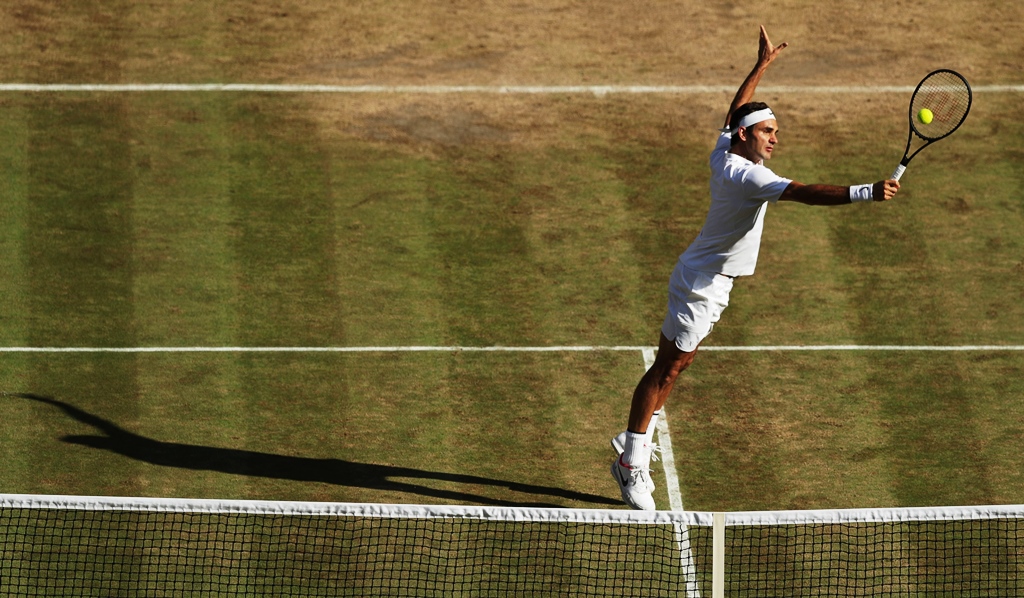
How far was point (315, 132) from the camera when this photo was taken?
49.0 feet

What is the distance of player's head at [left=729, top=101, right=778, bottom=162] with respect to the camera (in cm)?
933

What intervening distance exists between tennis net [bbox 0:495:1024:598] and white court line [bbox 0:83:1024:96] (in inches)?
266

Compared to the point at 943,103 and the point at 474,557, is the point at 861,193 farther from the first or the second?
the point at 943,103

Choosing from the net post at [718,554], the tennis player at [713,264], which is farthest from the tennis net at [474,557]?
the net post at [718,554]

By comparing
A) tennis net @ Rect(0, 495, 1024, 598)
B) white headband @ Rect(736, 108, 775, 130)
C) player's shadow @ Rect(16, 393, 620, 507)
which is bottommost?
tennis net @ Rect(0, 495, 1024, 598)

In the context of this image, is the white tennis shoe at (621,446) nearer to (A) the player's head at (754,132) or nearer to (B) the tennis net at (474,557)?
(B) the tennis net at (474,557)

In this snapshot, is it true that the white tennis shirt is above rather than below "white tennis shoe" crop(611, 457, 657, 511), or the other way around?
above

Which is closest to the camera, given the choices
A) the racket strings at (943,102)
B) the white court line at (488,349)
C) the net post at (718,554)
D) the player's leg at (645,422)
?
the net post at (718,554)

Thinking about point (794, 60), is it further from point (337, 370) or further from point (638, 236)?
point (337, 370)

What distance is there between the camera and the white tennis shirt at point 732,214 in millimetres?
9016

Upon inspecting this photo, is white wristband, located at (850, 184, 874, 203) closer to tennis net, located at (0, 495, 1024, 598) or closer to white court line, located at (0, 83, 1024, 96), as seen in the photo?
tennis net, located at (0, 495, 1024, 598)

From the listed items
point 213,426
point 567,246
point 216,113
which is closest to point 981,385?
point 567,246

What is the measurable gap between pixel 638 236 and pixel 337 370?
134 inches

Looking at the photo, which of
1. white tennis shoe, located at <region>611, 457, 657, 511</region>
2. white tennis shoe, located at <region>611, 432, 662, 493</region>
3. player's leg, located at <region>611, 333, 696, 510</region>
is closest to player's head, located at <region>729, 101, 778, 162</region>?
player's leg, located at <region>611, 333, 696, 510</region>
